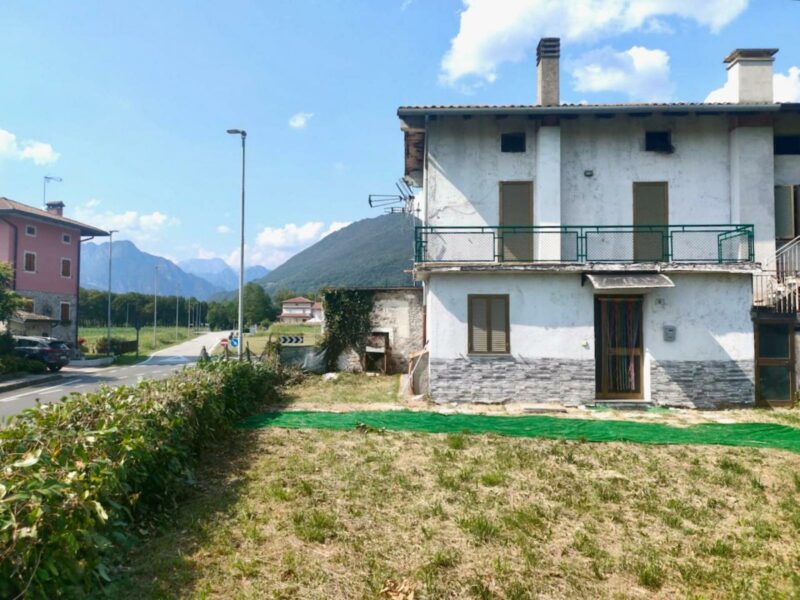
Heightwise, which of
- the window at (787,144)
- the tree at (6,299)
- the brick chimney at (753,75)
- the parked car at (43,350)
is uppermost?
the brick chimney at (753,75)

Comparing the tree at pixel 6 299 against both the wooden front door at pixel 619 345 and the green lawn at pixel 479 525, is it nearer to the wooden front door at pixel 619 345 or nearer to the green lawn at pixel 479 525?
the green lawn at pixel 479 525

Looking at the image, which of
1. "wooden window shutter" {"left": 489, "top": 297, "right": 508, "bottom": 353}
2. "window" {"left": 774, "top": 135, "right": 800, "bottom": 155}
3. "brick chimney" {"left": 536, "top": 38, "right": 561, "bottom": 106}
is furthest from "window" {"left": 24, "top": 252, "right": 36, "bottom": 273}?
"window" {"left": 774, "top": 135, "right": 800, "bottom": 155}

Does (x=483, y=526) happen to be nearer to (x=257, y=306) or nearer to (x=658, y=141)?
(x=658, y=141)

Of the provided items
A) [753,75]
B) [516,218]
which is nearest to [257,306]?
[516,218]

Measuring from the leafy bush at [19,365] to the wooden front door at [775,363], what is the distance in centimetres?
2679

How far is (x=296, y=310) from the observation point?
11156 cm

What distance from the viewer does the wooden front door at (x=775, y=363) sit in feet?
40.9

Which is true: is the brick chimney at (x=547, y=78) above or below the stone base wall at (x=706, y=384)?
above

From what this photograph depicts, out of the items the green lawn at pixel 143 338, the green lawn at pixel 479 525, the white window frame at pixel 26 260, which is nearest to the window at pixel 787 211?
the green lawn at pixel 479 525

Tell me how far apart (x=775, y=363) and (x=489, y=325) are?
7.49 m

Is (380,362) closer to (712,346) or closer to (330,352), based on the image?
(330,352)

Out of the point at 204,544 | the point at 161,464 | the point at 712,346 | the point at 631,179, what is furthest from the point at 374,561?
the point at 631,179

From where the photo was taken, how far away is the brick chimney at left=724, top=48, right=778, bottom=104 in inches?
559

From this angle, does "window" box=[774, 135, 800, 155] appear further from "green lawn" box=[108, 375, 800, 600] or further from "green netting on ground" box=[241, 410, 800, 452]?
"green lawn" box=[108, 375, 800, 600]
